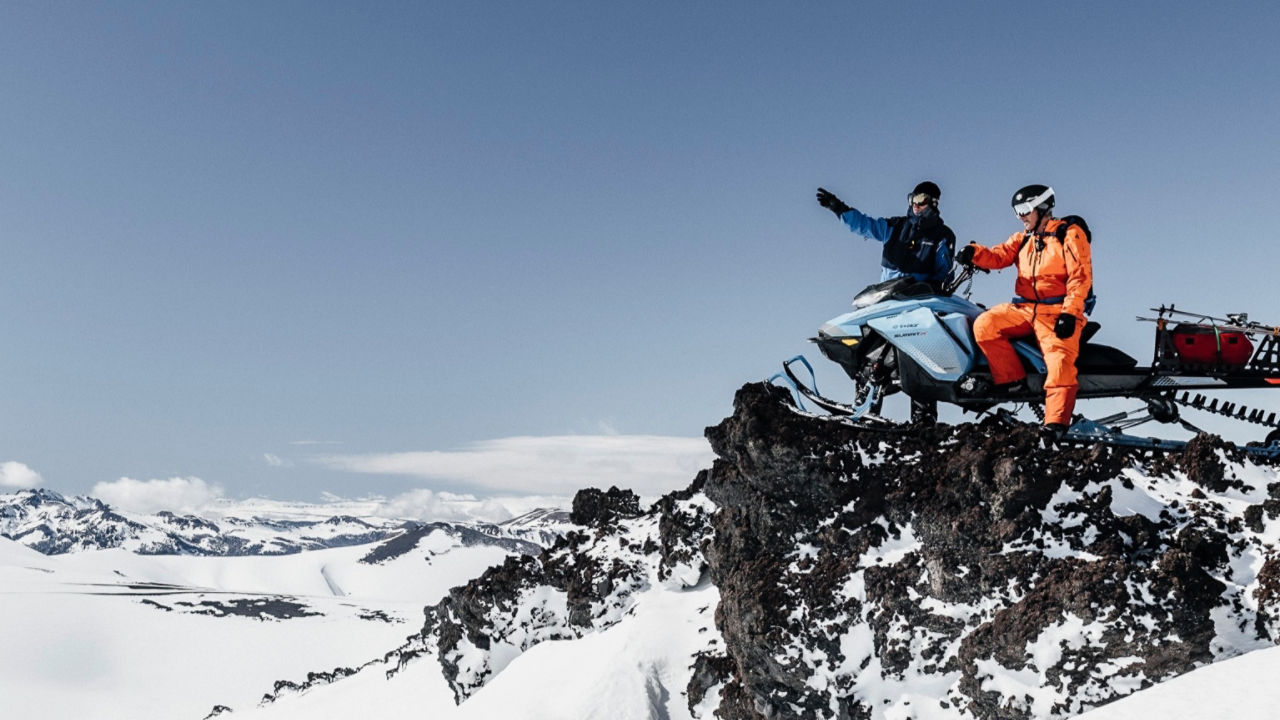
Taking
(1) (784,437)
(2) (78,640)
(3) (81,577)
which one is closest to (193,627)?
(2) (78,640)

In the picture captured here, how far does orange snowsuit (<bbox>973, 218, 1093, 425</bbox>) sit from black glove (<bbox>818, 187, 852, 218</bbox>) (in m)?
1.71

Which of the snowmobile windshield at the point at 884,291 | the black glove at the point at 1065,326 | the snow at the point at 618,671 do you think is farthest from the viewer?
the snow at the point at 618,671

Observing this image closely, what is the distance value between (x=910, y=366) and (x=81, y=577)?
214758mm

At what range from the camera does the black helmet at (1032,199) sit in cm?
845

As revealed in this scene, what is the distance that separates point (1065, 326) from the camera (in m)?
7.74

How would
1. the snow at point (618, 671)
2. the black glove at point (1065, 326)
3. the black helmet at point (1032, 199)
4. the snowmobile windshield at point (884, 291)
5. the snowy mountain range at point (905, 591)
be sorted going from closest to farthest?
the snowy mountain range at point (905, 591) → the black glove at point (1065, 326) → the black helmet at point (1032, 199) → the snowmobile windshield at point (884, 291) → the snow at point (618, 671)

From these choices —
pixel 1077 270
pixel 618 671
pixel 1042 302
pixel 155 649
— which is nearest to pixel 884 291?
pixel 1042 302

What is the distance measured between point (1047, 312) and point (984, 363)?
1.09 meters

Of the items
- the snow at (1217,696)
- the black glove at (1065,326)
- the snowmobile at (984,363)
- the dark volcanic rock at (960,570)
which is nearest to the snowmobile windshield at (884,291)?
the snowmobile at (984,363)

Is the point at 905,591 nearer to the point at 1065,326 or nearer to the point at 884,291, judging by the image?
the point at 1065,326

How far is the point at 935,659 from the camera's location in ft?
26.3

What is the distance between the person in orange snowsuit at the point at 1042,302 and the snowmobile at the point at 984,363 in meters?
0.22

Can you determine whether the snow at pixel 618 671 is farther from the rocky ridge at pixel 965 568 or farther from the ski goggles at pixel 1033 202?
the ski goggles at pixel 1033 202

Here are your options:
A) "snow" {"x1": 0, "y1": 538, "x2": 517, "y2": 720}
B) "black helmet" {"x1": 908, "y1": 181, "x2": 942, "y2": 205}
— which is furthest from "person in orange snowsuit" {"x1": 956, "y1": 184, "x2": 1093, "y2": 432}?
"snow" {"x1": 0, "y1": 538, "x2": 517, "y2": 720}
